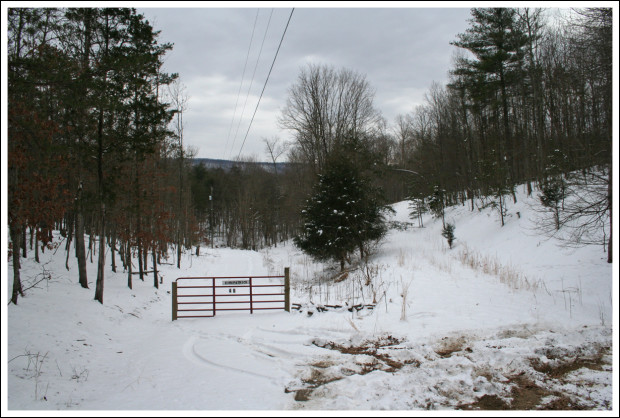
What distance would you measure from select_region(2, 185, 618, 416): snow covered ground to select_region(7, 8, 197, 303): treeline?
2.17 metres

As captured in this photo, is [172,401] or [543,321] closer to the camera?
[172,401]

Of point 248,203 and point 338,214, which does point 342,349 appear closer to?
point 338,214

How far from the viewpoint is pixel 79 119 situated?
418 inches

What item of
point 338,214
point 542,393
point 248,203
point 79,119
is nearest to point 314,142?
point 338,214

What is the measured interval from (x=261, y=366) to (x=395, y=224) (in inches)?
708

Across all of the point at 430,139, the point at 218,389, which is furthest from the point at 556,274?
the point at 430,139

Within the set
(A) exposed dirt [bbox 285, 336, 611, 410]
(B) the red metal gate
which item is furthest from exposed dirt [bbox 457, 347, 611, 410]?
(B) the red metal gate

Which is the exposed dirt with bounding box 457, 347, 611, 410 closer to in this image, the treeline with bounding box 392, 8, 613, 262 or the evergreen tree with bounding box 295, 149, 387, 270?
the treeline with bounding box 392, 8, 613, 262

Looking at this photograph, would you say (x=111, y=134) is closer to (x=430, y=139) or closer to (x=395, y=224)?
(x=395, y=224)

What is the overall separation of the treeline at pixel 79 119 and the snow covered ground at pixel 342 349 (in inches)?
85.3

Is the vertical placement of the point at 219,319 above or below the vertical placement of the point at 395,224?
below

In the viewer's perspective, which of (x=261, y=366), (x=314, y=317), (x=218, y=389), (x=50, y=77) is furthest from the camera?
(x=314, y=317)

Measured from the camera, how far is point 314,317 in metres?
9.41

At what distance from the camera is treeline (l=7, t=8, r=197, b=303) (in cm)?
626
